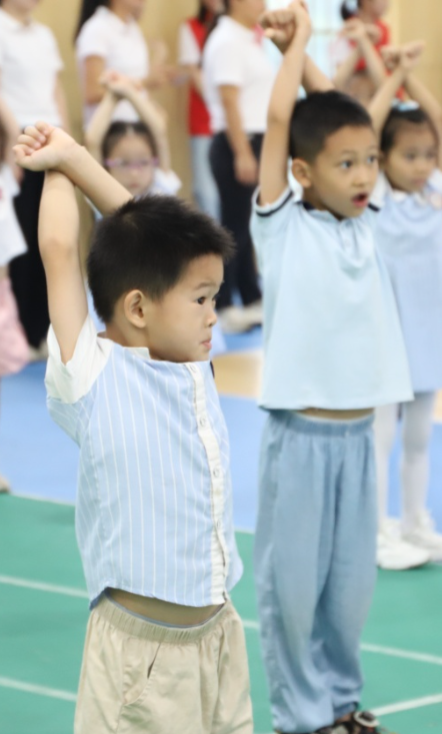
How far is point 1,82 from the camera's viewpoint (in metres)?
6.36

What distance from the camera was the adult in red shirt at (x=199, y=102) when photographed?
8.24 meters

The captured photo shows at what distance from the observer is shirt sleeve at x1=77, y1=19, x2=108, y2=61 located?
6.79 m

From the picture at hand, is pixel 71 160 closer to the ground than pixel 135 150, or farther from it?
closer to the ground

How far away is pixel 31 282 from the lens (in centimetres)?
684

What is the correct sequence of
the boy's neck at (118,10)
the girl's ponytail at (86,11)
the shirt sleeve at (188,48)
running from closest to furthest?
the boy's neck at (118,10)
the girl's ponytail at (86,11)
the shirt sleeve at (188,48)

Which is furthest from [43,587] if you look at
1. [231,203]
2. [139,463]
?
[231,203]

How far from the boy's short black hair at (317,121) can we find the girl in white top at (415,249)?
788mm

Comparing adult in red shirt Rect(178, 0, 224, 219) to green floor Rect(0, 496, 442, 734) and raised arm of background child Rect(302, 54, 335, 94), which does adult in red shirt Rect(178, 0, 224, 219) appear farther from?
raised arm of background child Rect(302, 54, 335, 94)

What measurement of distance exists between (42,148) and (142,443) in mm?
474

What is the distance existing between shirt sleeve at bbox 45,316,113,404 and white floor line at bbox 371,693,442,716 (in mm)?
1375

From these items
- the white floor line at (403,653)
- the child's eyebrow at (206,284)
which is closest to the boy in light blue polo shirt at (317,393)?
the white floor line at (403,653)

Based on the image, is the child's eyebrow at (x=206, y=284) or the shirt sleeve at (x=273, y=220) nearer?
the child's eyebrow at (x=206, y=284)

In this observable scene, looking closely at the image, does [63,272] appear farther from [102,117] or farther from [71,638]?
[102,117]

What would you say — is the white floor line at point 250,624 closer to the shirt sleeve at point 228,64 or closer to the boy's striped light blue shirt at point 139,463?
the boy's striped light blue shirt at point 139,463
